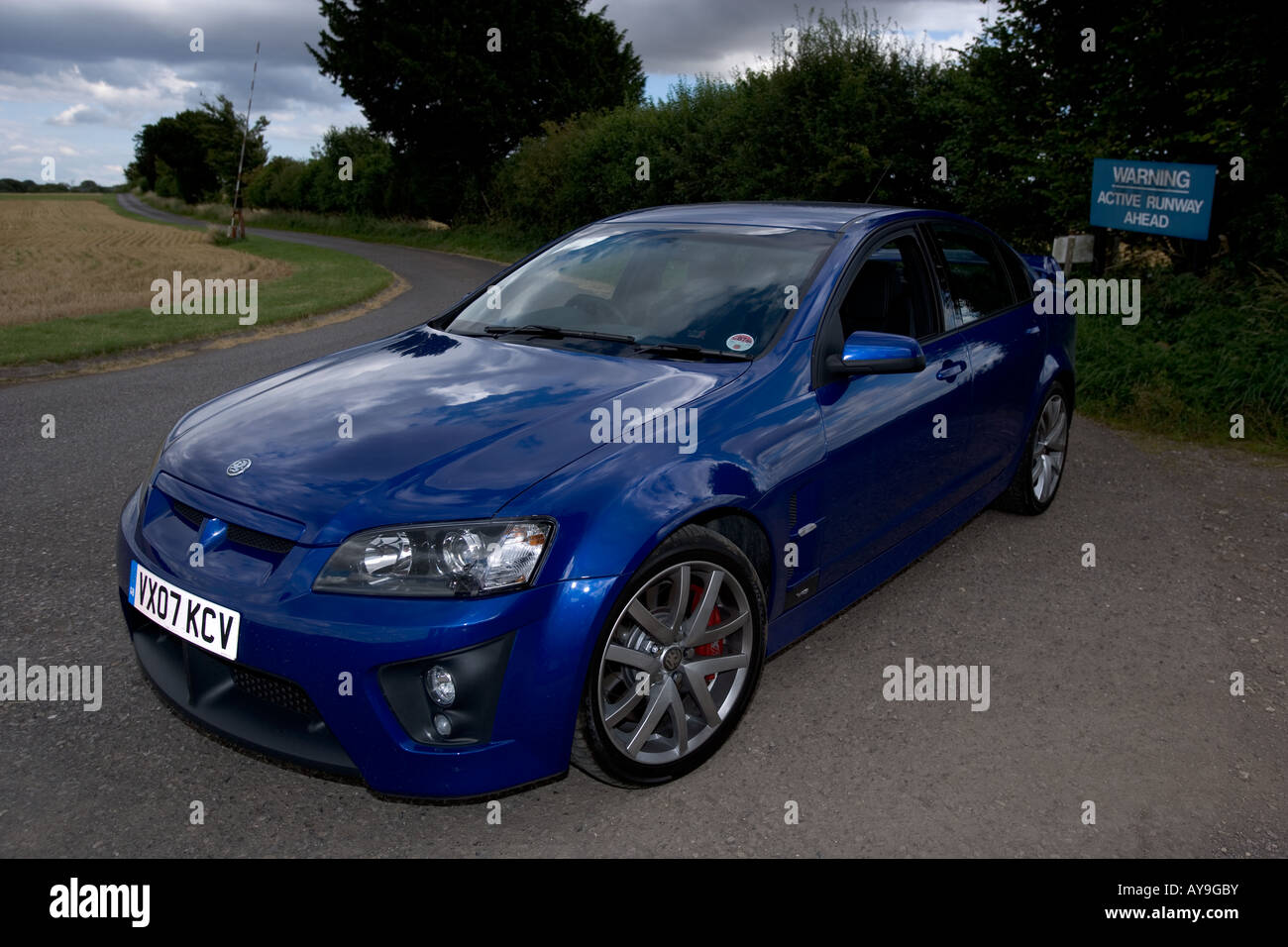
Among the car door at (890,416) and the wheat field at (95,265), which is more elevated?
the wheat field at (95,265)

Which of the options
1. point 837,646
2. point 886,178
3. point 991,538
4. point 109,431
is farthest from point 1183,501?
point 886,178

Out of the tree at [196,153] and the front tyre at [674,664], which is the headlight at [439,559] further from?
the tree at [196,153]

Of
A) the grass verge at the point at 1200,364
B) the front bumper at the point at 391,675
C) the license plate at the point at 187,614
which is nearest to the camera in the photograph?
the front bumper at the point at 391,675

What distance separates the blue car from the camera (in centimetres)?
251

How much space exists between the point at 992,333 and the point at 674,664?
263 centimetres

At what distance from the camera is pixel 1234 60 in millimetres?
8492

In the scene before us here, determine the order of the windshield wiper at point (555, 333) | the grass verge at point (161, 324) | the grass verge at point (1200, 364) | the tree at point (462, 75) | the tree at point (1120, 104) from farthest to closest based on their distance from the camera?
the tree at point (462, 75), the grass verge at point (161, 324), the tree at point (1120, 104), the grass verge at point (1200, 364), the windshield wiper at point (555, 333)

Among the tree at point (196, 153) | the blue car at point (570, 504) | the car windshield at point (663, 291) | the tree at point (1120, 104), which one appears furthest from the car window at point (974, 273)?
the tree at point (196, 153)

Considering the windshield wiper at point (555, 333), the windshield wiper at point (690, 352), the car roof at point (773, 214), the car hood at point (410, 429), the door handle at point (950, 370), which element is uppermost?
the car roof at point (773, 214)

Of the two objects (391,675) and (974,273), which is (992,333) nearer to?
(974,273)

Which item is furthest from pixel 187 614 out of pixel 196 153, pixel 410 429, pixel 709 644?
pixel 196 153

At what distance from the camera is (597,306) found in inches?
157

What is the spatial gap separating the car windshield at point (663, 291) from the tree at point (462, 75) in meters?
31.6

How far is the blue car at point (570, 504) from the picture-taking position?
2514 millimetres
